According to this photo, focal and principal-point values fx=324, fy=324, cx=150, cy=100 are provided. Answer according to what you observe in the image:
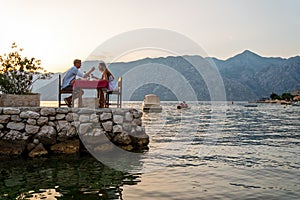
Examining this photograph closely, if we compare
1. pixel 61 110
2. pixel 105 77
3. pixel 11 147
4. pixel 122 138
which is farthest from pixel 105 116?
pixel 11 147

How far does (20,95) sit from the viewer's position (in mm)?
10664

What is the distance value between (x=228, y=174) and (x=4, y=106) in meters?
7.30

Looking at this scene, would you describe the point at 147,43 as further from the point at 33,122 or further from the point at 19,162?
the point at 19,162

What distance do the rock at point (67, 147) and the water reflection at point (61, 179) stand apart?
59 centimetres

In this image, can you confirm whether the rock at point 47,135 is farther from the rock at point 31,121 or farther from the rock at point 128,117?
the rock at point 128,117

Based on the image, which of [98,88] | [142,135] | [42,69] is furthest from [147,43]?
[42,69]

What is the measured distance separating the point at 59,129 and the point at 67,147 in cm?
61

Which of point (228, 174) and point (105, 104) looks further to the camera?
point (105, 104)

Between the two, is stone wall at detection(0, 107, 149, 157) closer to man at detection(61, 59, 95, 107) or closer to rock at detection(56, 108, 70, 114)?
rock at detection(56, 108, 70, 114)

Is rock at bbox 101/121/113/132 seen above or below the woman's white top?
below

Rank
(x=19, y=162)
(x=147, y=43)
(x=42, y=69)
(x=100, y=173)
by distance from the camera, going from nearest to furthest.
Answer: (x=100, y=173) < (x=19, y=162) < (x=147, y=43) < (x=42, y=69)

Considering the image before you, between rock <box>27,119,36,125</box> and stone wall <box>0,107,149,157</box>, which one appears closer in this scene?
stone wall <box>0,107,149,157</box>

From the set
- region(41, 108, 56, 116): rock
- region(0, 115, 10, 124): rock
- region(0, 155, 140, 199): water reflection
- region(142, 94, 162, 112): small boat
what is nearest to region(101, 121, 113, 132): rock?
region(0, 155, 140, 199): water reflection

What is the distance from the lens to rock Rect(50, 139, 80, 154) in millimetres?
9867
